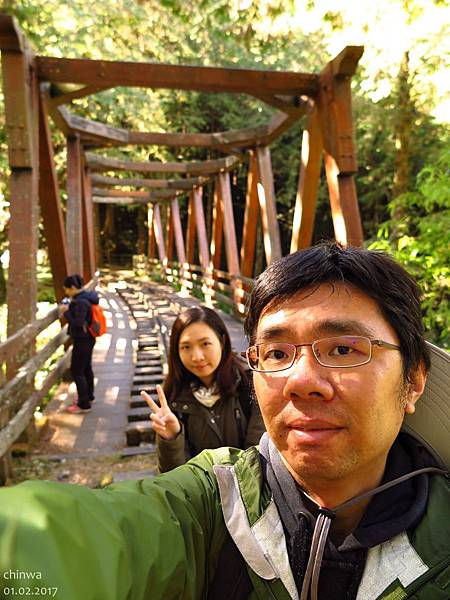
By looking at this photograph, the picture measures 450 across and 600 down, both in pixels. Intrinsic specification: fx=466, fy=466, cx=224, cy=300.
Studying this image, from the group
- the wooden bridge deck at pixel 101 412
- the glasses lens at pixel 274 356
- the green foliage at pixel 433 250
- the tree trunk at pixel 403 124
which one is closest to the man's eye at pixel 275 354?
the glasses lens at pixel 274 356

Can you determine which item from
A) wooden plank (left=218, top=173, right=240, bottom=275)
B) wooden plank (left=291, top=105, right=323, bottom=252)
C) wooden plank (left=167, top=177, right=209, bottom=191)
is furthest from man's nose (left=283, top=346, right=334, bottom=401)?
wooden plank (left=167, top=177, right=209, bottom=191)

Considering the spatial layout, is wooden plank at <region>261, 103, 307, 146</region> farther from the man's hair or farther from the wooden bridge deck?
the man's hair

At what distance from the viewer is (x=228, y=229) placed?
11.4 m

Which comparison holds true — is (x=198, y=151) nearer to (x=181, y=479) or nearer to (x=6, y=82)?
(x=6, y=82)

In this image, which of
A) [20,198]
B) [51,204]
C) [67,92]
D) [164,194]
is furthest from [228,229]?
[164,194]

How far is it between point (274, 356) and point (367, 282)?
0.94ft

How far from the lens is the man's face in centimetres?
98

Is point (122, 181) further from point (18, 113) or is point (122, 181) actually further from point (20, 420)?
point (20, 420)

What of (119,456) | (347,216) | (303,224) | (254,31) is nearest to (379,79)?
(254,31)

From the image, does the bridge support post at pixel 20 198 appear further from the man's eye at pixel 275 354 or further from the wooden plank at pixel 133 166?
the wooden plank at pixel 133 166

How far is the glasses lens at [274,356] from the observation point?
109 cm

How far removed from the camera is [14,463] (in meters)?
4.18

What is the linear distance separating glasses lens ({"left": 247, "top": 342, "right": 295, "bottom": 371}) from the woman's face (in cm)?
129

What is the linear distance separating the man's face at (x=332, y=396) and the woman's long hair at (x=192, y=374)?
1.29 metres
